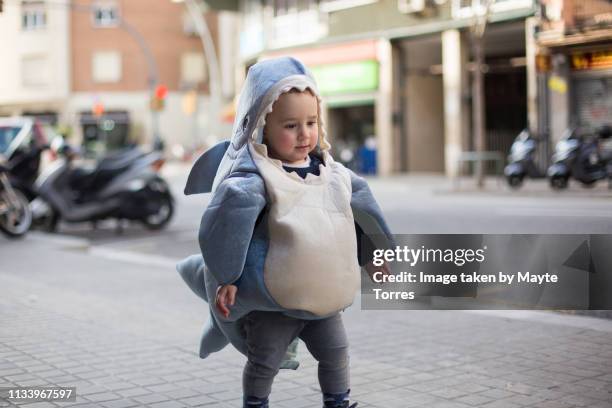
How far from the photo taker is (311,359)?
15.7 feet

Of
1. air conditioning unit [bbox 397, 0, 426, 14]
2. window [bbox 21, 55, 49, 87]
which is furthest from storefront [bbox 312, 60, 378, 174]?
window [bbox 21, 55, 49, 87]

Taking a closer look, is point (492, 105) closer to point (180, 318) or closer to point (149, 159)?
point (149, 159)

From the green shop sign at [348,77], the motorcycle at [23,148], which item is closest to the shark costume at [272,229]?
the motorcycle at [23,148]

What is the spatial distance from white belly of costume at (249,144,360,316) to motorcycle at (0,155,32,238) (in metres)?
8.77

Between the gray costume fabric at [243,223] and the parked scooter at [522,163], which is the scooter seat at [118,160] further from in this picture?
the gray costume fabric at [243,223]

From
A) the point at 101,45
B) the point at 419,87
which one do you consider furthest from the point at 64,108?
the point at 419,87

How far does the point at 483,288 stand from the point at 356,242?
715 millimetres

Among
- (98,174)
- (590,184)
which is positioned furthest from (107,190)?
(590,184)

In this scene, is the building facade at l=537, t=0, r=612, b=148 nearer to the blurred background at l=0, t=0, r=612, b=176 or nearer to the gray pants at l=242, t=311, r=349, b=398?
the blurred background at l=0, t=0, r=612, b=176

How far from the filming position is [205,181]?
347cm

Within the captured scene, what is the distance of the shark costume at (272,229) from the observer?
2965 millimetres

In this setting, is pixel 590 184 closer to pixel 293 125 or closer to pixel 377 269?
pixel 377 269

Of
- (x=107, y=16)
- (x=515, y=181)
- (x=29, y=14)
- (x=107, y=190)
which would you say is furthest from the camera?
(x=107, y=16)

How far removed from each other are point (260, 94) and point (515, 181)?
15619 millimetres
